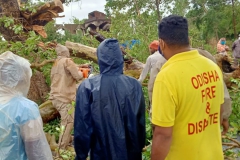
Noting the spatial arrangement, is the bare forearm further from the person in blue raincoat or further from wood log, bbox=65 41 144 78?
wood log, bbox=65 41 144 78

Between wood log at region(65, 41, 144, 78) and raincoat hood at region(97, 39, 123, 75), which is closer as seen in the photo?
raincoat hood at region(97, 39, 123, 75)

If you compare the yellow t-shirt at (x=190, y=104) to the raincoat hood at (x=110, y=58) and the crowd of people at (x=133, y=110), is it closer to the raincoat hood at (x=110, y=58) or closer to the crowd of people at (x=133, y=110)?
the crowd of people at (x=133, y=110)

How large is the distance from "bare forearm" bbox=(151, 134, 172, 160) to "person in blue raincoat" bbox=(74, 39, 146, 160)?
1.86 ft

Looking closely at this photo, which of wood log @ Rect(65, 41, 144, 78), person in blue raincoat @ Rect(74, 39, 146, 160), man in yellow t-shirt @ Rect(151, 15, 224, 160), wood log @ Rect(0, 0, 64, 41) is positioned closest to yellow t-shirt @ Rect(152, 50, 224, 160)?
man in yellow t-shirt @ Rect(151, 15, 224, 160)

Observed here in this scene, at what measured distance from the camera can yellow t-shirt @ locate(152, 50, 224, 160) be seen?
1694mm

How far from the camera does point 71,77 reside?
479 cm

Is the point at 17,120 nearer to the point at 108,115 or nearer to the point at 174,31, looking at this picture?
the point at 108,115

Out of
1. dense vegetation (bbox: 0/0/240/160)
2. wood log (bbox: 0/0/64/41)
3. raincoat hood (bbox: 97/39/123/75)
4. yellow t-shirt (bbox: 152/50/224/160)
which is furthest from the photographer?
wood log (bbox: 0/0/64/41)

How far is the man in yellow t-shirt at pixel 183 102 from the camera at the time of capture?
1.70 m

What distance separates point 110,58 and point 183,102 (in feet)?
2.82

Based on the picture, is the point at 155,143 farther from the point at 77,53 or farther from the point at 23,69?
the point at 77,53

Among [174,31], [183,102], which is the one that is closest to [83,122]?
[183,102]

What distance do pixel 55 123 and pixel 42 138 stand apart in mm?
4129

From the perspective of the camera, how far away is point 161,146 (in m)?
1.73
